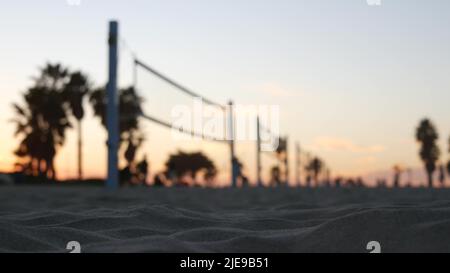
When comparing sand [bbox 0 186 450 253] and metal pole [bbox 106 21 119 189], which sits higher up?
metal pole [bbox 106 21 119 189]

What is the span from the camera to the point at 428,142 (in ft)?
186

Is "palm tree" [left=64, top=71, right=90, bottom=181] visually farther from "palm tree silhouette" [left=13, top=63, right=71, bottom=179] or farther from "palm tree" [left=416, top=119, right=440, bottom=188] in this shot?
"palm tree" [left=416, top=119, right=440, bottom=188]

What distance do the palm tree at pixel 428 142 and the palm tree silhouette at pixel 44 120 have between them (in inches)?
1293

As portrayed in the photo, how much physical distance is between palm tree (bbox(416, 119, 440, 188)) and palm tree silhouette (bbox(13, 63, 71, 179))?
108ft

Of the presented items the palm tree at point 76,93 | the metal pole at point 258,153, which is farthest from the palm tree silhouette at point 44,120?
the metal pole at point 258,153

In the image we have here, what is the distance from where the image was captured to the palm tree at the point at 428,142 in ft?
185

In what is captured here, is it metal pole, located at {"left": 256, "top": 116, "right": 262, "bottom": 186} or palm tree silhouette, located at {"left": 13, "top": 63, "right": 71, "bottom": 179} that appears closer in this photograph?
metal pole, located at {"left": 256, "top": 116, "right": 262, "bottom": 186}

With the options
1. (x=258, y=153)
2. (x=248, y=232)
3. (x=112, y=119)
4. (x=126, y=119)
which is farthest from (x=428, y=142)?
(x=248, y=232)

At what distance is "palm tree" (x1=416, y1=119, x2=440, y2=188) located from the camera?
56375 mm

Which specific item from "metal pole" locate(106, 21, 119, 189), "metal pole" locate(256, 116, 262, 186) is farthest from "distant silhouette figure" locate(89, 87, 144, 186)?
"metal pole" locate(106, 21, 119, 189)

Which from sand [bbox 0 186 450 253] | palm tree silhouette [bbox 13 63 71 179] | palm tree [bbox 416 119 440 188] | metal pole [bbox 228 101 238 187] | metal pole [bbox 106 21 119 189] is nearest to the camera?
sand [bbox 0 186 450 253]

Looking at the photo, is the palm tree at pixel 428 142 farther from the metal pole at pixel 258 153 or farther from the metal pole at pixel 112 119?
the metal pole at pixel 112 119
